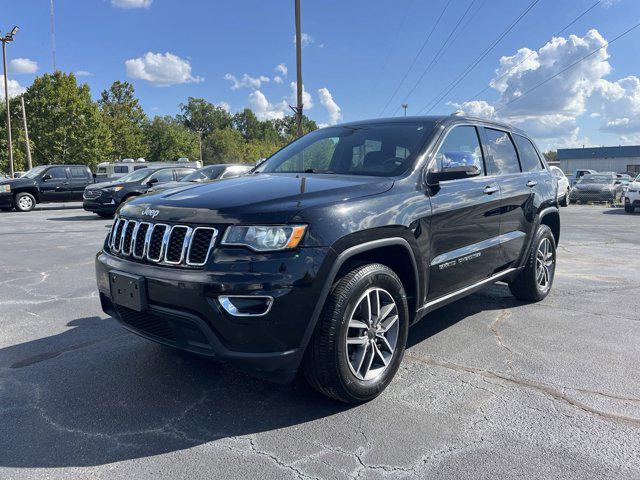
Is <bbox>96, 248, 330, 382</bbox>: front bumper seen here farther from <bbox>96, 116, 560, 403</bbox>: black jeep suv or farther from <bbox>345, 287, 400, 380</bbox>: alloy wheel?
<bbox>345, 287, 400, 380</bbox>: alloy wheel

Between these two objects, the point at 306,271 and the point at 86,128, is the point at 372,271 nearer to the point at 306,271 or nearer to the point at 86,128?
the point at 306,271

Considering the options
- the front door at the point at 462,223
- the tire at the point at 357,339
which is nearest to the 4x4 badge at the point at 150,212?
the tire at the point at 357,339

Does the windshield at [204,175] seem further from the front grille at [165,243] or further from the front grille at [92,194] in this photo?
the front grille at [165,243]

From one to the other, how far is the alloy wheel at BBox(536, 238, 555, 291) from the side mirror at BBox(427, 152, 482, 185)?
5.90ft

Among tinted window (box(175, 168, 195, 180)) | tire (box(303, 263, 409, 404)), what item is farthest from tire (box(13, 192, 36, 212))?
tire (box(303, 263, 409, 404))

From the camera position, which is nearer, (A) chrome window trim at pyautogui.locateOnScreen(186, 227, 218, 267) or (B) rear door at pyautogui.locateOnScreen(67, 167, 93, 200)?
(A) chrome window trim at pyautogui.locateOnScreen(186, 227, 218, 267)

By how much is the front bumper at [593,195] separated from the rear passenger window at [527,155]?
20507mm

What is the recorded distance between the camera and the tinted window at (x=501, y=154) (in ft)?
14.5

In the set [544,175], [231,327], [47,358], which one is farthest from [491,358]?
[47,358]

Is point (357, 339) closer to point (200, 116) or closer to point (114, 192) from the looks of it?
point (114, 192)

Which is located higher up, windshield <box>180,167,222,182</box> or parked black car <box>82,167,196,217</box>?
windshield <box>180,167,222,182</box>

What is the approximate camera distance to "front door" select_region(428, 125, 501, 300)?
3.46 metres

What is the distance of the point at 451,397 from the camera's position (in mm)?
3062

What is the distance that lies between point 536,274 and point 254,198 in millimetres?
3442
